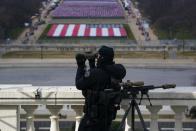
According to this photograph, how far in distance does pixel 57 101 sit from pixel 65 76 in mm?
27477

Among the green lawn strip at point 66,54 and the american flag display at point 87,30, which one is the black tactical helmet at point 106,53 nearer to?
the green lawn strip at point 66,54

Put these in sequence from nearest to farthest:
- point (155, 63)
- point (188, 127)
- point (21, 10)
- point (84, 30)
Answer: point (188, 127)
point (155, 63)
point (84, 30)
point (21, 10)

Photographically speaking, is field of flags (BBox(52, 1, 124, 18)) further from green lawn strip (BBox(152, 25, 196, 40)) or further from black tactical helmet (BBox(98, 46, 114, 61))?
black tactical helmet (BBox(98, 46, 114, 61))

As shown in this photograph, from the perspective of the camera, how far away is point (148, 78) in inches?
1265

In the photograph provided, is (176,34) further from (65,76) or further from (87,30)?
(65,76)

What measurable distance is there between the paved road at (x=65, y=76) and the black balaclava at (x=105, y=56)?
2369 centimetres

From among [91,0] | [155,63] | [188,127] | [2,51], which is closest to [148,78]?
[155,63]

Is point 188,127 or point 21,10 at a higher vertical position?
point 21,10

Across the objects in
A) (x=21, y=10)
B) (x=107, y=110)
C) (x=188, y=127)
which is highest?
(x=21, y=10)

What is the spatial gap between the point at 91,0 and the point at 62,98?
260 feet

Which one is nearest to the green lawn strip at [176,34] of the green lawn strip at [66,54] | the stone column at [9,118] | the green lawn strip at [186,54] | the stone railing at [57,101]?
the green lawn strip at [186,54]

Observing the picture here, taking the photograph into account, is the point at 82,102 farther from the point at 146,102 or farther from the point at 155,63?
the point at 155,63

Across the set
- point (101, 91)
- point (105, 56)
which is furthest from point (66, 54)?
point (101, 91)

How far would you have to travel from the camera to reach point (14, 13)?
200ft
